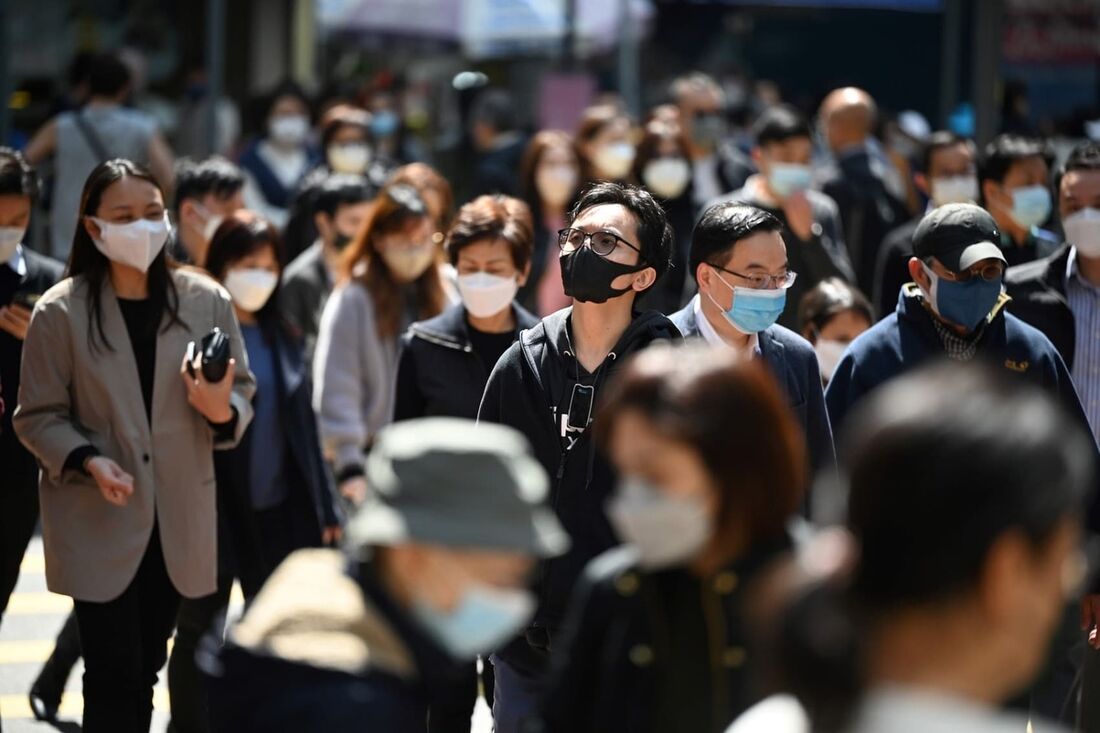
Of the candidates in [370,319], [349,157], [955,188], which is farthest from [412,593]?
[349,157]

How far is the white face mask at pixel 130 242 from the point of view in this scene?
562 centimetres

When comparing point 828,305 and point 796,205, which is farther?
point 796,205

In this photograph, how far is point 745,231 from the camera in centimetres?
545

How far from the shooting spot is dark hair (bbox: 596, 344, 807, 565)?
9.41ft

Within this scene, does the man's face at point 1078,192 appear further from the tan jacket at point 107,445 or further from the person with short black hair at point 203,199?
the person with short black hair at point 203,199

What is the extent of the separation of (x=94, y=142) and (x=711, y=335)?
5.56 meters

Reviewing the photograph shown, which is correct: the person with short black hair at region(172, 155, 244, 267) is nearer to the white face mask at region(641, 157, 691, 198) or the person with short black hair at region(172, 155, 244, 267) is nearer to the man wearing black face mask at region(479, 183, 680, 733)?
the white face mask at region(641, 157, 691, 198)

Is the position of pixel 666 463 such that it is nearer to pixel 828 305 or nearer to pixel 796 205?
pixel 828 305

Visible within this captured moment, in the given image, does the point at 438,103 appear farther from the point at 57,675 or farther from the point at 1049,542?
the point at 1049,542

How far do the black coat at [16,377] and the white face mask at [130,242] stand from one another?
2.69ft

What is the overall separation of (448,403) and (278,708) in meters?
3.56

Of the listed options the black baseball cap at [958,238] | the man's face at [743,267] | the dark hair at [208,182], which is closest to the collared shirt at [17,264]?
the dark hair at [208,182]

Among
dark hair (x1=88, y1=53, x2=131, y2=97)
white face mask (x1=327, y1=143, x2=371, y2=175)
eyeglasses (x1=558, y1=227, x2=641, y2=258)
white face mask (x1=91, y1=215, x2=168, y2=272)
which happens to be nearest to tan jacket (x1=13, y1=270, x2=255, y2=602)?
white face mask (x1=91, y1=215, x2=168, y2=272)

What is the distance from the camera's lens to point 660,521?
2.91 metres
